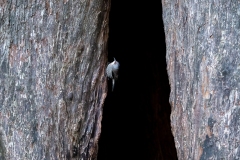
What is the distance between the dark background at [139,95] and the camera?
2893mm

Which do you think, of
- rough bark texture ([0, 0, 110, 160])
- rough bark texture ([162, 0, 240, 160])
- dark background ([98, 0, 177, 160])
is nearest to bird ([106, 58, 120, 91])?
rough bark texture ([0, 0, 110, 160])

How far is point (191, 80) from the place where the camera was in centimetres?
183

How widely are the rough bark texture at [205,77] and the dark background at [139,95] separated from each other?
3.13 ft

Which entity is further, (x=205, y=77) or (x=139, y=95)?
(x=139, y=95)

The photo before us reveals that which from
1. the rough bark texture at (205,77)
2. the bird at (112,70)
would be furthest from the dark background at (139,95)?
the rough bark texture at (205,77)

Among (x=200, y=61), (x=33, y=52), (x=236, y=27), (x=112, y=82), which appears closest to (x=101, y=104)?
(x=112, y=82)

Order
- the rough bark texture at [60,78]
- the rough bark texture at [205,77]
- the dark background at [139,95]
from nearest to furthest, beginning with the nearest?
the rough bark texture at [205,77], the rough bark texture at [60,78], the dark background at [139,95]

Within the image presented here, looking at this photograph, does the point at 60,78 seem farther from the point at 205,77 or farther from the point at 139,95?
the point at 139,95

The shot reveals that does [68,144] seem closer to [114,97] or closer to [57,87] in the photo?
[57,87]

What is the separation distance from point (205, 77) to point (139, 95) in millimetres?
1243

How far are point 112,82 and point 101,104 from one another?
22 cm

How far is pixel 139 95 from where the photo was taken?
2973 mm

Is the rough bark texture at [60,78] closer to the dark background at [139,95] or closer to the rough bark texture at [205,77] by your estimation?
the rough bark texture at [205,77]

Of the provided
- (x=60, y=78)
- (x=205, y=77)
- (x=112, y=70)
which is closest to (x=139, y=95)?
(x=112, y=70)
